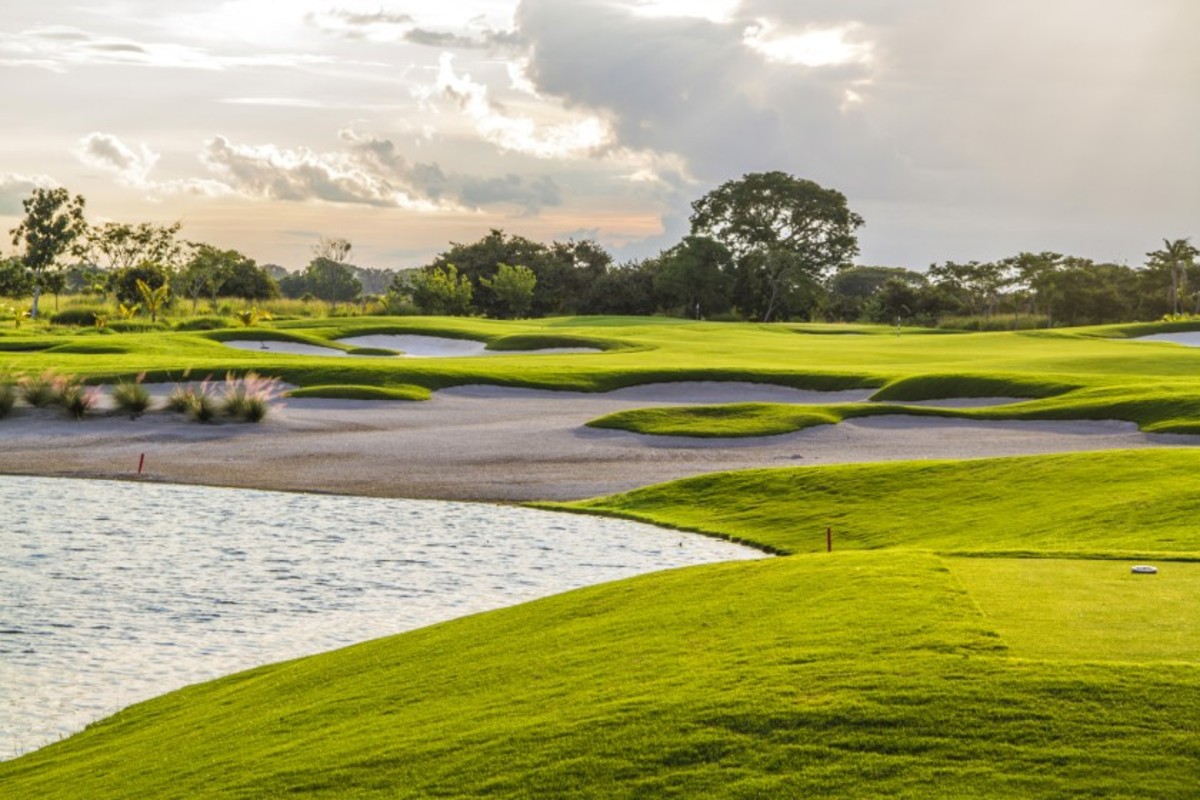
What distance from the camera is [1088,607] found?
8.80 metres

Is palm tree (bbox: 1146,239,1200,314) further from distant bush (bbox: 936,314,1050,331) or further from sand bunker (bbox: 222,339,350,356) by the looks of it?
sand bunker (bbox: 222,339,350,356)

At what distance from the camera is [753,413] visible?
32469 millimetres

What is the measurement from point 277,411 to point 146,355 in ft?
48.1

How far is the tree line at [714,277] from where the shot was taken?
94.0 meters

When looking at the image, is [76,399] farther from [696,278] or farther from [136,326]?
[696,278]

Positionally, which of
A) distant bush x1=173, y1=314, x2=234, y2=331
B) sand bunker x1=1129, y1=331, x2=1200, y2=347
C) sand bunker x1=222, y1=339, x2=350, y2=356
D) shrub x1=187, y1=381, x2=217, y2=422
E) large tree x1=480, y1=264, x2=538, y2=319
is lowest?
shrub x1=187, y1=381, x2=217, y2=422

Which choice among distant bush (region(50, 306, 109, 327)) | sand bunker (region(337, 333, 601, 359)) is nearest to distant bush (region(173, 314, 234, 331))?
distant bush (region(50, 306, 109, 327))

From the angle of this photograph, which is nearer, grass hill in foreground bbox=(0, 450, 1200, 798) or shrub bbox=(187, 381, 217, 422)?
grass hill in foreground bbox=(0, 450, 1200, 798)

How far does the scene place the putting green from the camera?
7.49m

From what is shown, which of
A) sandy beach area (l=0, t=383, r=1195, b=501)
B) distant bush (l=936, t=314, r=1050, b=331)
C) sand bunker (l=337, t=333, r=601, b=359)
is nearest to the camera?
sandy beach area (l=0, t=383, r=1195, b=501)

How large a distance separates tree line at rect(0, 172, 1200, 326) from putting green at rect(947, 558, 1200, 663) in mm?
83204

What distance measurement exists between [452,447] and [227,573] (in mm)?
11884

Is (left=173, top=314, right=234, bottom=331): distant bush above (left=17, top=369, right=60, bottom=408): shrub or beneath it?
above

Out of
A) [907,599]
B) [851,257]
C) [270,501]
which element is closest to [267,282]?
[851,257]
